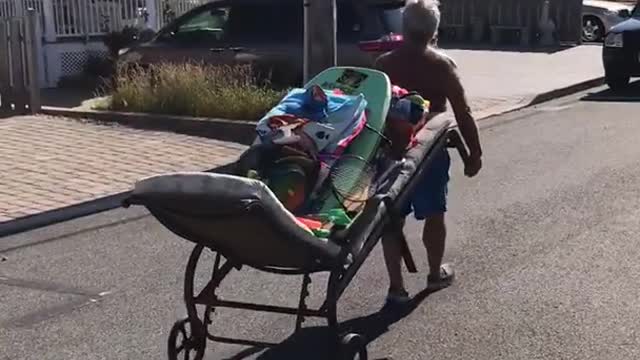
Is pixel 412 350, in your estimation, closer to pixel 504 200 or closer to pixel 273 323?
pixel 273 323

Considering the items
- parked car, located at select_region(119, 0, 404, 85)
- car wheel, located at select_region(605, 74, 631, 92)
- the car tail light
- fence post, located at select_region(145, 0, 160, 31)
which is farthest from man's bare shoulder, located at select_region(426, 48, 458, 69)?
fence post, located at select_region(145, 0, 160, 31)

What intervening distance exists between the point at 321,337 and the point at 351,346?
3.06 feet

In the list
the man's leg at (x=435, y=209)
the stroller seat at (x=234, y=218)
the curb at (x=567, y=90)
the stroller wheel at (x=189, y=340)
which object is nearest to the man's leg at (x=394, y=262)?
the man's leg at (x=435, y=209)

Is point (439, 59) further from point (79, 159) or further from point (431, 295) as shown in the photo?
point (79, 159)

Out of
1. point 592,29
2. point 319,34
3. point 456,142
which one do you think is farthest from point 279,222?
point 592,29

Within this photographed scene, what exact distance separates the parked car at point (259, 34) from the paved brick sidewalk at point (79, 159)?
7.36 feet

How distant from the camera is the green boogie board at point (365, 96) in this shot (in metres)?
5.34

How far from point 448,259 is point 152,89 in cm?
735

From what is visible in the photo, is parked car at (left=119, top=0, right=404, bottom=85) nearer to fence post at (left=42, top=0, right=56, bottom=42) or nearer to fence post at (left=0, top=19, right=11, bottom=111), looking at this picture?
fence post at (left=0, top=19, right=11, bottom=111)

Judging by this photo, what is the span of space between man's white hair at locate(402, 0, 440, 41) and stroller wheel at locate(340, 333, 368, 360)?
1.99 m

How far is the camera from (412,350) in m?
5.80

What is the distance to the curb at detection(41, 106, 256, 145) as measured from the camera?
12.6 meters

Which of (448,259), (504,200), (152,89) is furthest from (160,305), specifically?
(152,89)

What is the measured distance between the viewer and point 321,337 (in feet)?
19.8
